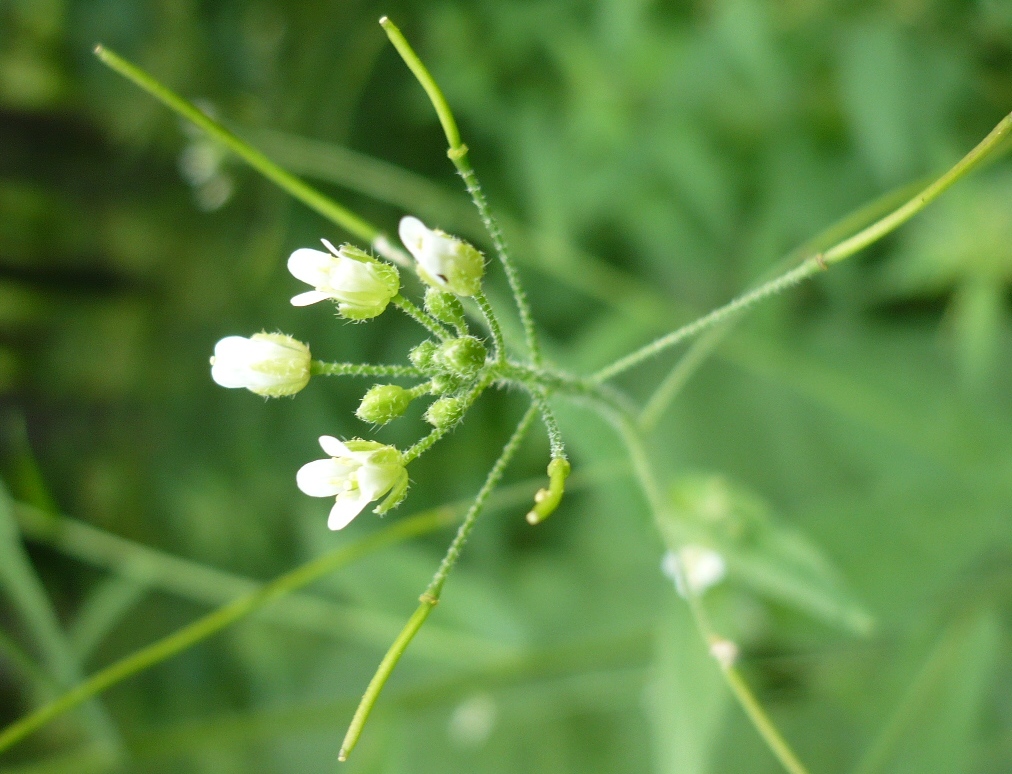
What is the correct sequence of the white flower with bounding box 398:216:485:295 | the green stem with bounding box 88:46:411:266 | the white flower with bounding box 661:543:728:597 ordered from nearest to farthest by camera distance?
1. the white flower with bounding box 398:216:485:295
2. the green stem with bounding box 88:46:411:266
3. the white flower with bounding box 661:543:728:597

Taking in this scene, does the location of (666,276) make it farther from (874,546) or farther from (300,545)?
(300,545)

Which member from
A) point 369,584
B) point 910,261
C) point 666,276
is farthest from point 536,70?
point 369,584

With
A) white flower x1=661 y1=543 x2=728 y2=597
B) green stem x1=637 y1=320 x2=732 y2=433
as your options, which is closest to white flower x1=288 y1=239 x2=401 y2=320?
green stem x1=637 y1=320 x2=732 y2=433

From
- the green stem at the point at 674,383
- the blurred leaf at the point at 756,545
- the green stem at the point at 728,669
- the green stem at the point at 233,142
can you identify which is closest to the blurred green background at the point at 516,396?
the blurred leaf at the point at 756,545

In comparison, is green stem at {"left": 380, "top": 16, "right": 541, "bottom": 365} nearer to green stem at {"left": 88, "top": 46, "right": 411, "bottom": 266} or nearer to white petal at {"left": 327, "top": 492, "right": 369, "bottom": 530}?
green stem at {"left": 88, "top": 46, "right": 411, "bottom": 266}

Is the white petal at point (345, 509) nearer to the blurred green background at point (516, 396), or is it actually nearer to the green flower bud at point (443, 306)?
the green flower bud at point (443, 306)

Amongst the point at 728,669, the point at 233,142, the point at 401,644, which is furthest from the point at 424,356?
the point at 728,669

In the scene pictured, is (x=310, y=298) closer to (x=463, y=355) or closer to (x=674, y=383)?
(x=463, y=355)
